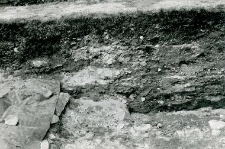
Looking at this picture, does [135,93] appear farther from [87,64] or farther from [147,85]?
[87,64]

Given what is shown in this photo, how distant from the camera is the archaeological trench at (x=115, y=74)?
1.93 meters

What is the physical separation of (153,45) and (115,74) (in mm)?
314

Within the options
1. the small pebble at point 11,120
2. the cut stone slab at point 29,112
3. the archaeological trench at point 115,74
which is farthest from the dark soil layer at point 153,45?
the small pebble at point 11,120

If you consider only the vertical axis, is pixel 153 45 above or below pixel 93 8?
below

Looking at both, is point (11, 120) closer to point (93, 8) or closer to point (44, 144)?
point (44, 144)

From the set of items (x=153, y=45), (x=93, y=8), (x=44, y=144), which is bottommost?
(x=44, y=144)

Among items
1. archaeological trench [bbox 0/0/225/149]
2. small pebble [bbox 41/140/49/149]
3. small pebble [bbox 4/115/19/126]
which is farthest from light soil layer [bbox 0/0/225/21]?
small pebble [bbox 41/140/49/149]

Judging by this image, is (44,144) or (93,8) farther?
(93,8)

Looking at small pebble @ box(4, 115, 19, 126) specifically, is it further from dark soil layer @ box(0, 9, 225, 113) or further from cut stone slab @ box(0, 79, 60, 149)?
dark soil layer @ box(0, 9, 225, 113)

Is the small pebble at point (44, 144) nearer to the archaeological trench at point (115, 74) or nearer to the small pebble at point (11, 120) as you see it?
the archaeological trench at point (115, 74)

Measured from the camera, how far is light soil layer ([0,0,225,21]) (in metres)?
1.96

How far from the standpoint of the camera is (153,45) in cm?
200

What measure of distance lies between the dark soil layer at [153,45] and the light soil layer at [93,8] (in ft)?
0.15

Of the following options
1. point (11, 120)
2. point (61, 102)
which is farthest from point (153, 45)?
point (11, 120)
